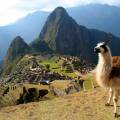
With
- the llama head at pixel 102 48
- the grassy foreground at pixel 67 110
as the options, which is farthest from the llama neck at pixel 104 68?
the grassy foreground at pixel 67 110

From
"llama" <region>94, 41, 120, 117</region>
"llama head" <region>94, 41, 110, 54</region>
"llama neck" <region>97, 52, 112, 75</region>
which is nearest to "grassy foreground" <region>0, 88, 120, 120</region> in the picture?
"llama" <region>94, 41, 120, 117</region>

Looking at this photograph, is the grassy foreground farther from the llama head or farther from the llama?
the llama head

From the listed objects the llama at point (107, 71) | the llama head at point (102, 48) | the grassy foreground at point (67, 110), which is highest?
the llama head at point (102, 48)

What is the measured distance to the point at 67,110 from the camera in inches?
555

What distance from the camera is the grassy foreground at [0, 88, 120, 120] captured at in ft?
43.7

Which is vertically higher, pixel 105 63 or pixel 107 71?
pixel 105 63

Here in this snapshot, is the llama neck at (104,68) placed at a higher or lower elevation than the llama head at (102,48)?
lower

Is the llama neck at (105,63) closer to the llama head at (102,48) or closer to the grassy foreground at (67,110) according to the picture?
the llama head at (102,48)

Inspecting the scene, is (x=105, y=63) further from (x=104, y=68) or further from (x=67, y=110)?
(x=67, y=110)

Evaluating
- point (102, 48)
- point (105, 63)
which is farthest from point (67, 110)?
point (102, 48)

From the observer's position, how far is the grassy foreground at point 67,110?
13320 mm

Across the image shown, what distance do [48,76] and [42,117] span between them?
105917 mm

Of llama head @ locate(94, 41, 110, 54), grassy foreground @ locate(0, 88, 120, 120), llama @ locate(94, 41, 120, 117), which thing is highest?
llama head @ locate(94, 41, 110, 54)

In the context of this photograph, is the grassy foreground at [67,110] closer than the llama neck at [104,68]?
No
